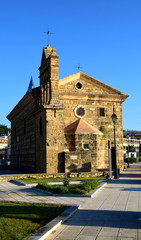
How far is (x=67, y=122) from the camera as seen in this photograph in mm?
26500

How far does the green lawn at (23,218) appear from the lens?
623 centimetres

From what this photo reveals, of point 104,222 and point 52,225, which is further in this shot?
point 104,222

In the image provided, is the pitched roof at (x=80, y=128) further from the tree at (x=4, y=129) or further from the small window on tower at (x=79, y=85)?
the tree at (x=4, y=129)

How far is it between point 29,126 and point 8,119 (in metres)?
15.5

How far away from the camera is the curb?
19.6ft

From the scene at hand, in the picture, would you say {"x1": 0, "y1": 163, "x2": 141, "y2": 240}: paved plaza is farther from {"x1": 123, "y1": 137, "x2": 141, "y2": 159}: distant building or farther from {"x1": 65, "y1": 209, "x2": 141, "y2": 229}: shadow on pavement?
{"x1": 123, "y1": 137, "x2": 141, "y2": 159}: distant building

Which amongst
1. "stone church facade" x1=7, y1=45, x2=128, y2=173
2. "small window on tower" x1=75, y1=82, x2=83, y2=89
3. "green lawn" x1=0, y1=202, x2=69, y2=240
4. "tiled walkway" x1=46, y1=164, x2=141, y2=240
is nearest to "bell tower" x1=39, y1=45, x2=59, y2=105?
"stone church facade" x1=7, y1=45, x2=128, y2=173

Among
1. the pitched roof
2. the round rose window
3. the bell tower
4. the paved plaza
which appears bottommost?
the paved plaza

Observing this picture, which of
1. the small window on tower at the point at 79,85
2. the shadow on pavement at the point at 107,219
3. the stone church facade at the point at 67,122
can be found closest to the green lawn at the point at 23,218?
the shadow on pavement at the point at 107,219

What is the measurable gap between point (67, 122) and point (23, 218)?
1899cm

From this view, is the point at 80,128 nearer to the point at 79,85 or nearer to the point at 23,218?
the point at 79,85

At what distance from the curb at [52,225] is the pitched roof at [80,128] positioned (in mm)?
15621

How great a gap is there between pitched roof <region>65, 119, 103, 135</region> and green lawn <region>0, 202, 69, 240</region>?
14.6 meters

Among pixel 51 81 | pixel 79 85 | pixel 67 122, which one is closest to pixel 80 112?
pixel 67 122
